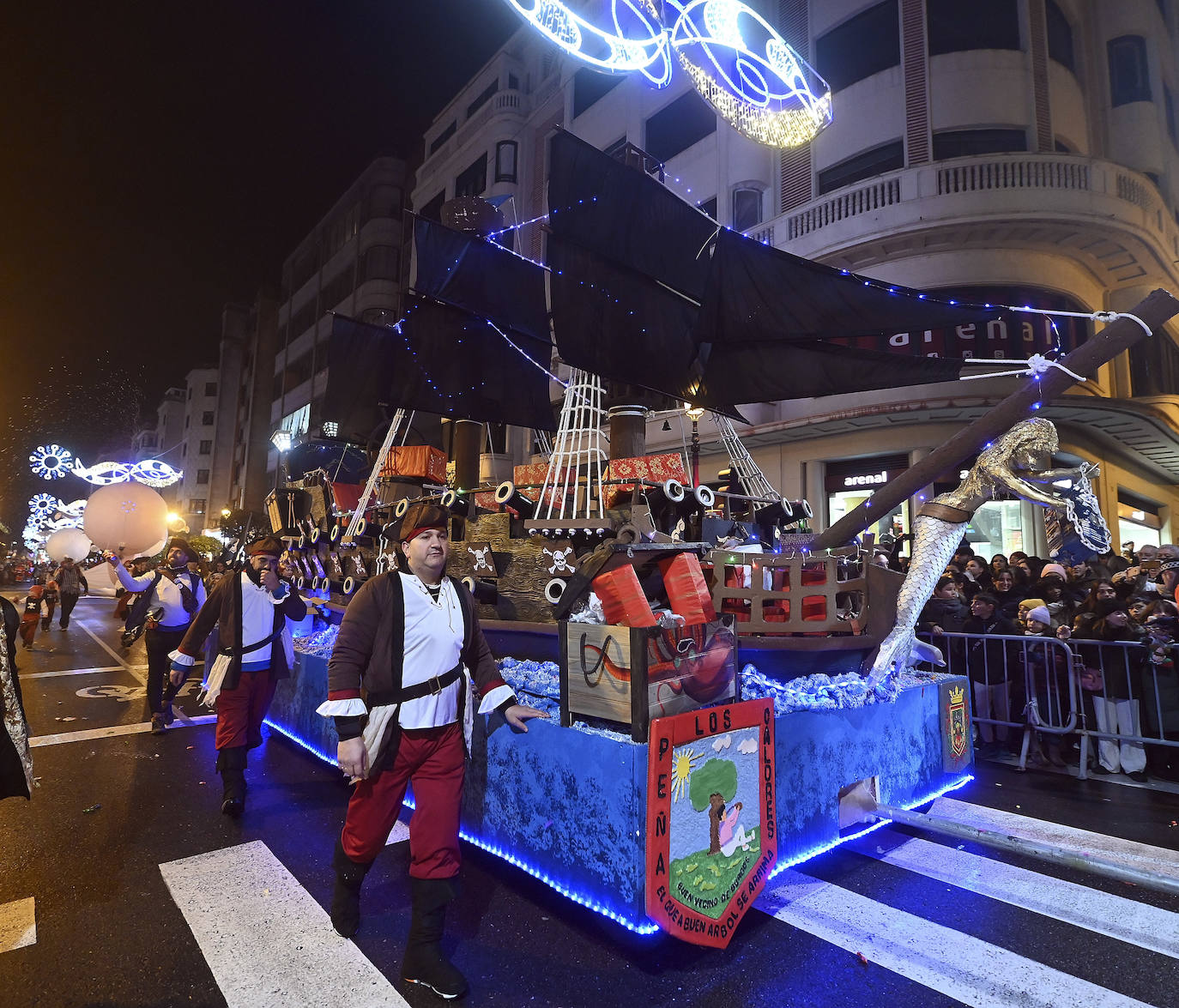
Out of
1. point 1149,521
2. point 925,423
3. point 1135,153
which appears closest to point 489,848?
point 925,423

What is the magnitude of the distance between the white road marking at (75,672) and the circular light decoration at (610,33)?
11.8 metres

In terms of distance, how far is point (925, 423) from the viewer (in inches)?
558

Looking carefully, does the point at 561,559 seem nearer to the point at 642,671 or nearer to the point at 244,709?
the point at 642,671

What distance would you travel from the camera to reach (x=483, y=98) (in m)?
28.3

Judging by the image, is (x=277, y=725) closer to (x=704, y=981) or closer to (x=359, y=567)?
(x=359, y=567)

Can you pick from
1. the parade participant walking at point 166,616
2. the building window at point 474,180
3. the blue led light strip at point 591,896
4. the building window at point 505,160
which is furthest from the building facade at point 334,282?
the blue led light strip at point 591,896

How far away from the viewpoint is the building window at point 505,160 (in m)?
25.3

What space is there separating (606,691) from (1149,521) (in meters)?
24.4

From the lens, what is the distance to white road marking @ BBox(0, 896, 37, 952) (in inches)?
124

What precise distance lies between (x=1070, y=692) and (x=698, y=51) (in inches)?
403

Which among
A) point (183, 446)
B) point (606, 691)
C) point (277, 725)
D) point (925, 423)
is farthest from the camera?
point (183, 446)

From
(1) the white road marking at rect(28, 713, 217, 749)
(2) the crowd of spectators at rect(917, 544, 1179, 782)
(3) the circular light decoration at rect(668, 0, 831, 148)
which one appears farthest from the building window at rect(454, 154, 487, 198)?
(2) the crowd of spectators at rect(917, 544, 1179, 782)

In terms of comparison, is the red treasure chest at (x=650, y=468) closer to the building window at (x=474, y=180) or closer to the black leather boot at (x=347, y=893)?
the black leather boot at (x=347, y=893)

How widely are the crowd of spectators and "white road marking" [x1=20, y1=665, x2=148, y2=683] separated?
41.8 feet
